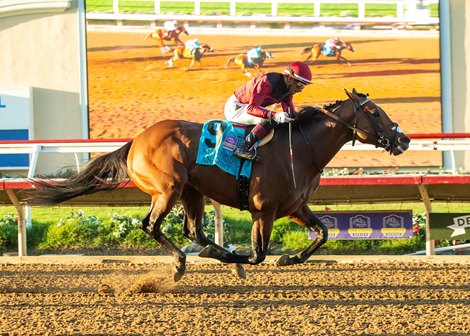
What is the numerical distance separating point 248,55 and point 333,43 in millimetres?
1322

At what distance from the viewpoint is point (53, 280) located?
27.2 ft

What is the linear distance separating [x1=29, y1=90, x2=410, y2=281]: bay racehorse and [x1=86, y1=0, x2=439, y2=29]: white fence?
6881 millimetres

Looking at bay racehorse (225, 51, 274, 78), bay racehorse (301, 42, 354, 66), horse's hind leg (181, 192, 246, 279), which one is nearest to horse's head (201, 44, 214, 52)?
bay racehorse (225, 51, 274, 78)

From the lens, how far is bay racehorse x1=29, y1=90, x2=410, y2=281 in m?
7.27

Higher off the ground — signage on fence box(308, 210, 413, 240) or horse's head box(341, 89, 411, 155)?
horse's head box(341, 89, 411, 155)

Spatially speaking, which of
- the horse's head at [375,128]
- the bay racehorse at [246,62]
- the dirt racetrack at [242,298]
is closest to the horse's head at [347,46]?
the bay racehorse at [246,62]

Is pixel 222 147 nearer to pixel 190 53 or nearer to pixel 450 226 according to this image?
pixel 450 226

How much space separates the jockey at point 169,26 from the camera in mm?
14273

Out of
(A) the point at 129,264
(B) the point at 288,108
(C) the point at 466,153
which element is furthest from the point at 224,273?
(C) the point at 466,153

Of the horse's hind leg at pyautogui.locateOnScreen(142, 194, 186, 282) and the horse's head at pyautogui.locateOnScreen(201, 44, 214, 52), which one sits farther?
the horse's head at pyautogui.locateOnScreen(201, 44, 214, 52)

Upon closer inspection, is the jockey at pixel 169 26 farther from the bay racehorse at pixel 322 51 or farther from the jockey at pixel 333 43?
the jockey at pixel 333 43

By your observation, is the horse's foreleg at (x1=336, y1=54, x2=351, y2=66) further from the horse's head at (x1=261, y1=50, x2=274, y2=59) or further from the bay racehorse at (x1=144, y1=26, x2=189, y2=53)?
the bay racehorse at (x1=144, y1=26, x2=189, y2=53)

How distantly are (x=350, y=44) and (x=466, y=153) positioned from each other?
8.01 ft

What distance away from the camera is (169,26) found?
14.3 m
